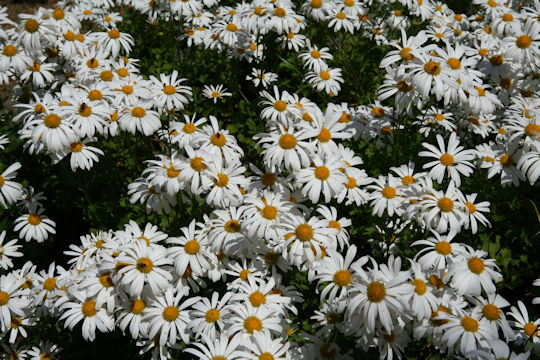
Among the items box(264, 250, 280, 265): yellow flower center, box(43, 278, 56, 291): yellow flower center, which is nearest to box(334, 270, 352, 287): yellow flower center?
box(264, 250, 280, 265): yellow flower center

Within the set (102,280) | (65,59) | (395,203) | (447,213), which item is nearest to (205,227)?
(102,280)

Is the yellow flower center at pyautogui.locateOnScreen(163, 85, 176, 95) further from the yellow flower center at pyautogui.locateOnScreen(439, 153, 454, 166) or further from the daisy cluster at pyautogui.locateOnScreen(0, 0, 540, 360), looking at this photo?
the yellow flower center at pyautogui.locateOnScreen(439, 153, 454, 166)

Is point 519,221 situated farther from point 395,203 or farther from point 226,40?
point 226,40

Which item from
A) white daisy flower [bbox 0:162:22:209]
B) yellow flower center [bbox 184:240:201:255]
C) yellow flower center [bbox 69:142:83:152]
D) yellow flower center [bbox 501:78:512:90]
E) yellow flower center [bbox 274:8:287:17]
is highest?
white daisy flower [bbox 0:162:22:209]

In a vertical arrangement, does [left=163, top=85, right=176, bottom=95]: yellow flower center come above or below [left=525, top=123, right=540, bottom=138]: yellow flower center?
above

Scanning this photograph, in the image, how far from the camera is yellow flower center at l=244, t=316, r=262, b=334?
325cm

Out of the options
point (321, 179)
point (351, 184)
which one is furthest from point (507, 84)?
point (321, 179)

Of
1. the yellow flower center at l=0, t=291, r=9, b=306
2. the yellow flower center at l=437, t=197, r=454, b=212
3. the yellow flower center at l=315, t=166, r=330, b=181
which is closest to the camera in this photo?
the yellow flower center at l=315, t=166, r=330, b=181

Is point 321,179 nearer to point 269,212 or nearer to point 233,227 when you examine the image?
Answer: point 269,212

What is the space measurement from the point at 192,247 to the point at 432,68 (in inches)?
115

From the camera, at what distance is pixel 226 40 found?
661cm

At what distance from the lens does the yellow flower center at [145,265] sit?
3.27 meters

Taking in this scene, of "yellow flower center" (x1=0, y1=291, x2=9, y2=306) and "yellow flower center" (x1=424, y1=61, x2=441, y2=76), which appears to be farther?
"yellow flower center" (x1=424, y1=61, x2=441, y2=76)

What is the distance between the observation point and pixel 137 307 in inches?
133
